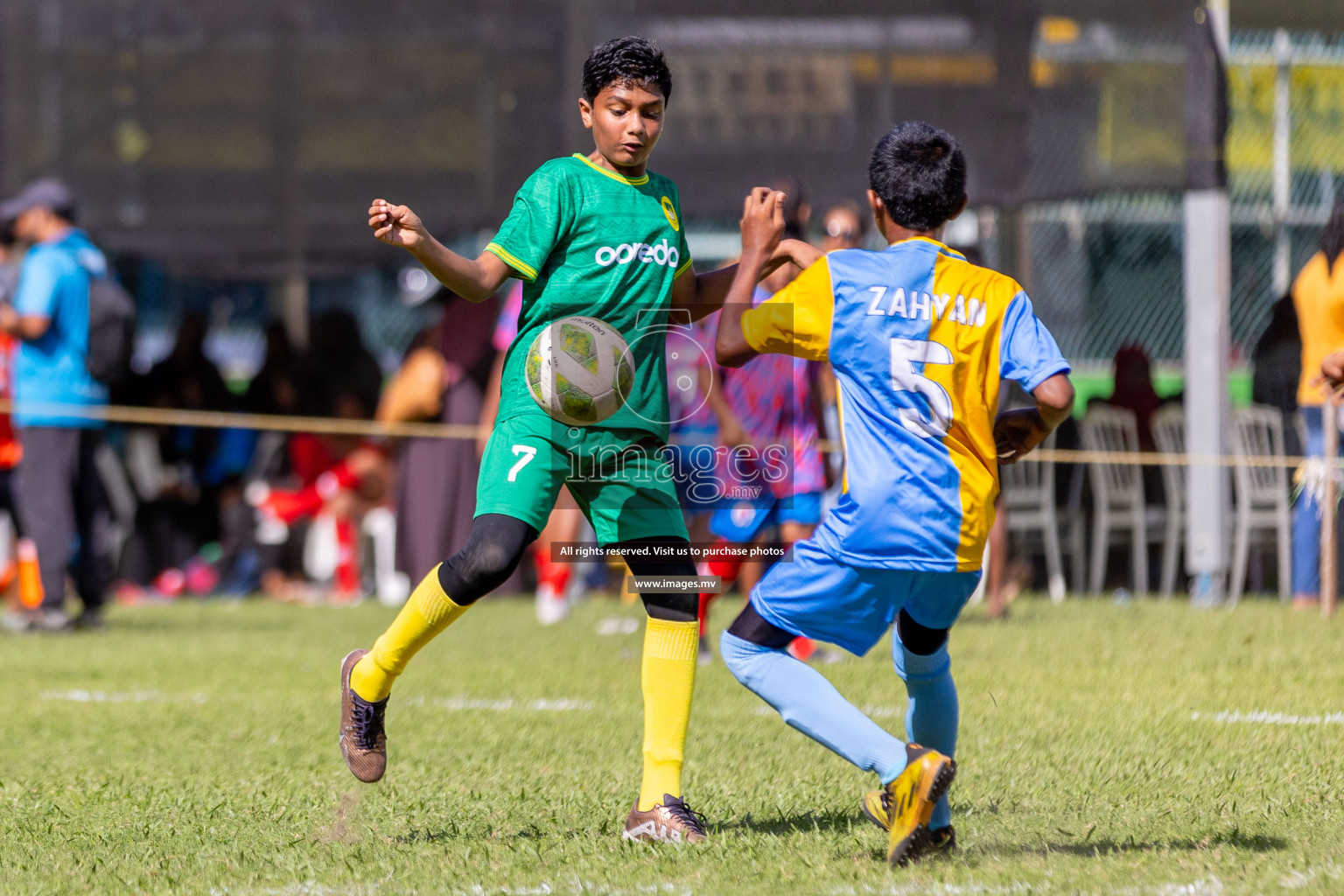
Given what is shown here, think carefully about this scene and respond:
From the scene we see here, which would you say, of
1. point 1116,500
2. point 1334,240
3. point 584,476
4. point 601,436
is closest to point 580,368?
point 601,436

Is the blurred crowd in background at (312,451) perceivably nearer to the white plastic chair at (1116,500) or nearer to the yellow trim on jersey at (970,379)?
the white plastic chair at (1116,500)

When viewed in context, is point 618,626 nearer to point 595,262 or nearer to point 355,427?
point 355,427

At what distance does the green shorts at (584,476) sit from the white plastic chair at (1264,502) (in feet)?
24.5

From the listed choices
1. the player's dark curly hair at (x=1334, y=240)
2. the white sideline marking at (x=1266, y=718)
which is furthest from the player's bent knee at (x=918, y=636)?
the player's dark curly hair at (x=1334, y=240)

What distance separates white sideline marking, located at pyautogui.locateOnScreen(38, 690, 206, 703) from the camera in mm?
6996

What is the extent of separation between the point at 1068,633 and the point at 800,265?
5.27m

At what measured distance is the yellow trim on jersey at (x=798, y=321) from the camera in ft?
12.3

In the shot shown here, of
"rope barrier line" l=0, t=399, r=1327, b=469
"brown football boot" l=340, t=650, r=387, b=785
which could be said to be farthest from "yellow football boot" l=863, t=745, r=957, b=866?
"rope barrier line" l=0, t=399, r=1327, b=469

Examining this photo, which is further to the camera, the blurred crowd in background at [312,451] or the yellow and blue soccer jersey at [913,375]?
the blurred crowd in background at [312,451]

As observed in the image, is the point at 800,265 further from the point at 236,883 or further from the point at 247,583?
the point at 247,583

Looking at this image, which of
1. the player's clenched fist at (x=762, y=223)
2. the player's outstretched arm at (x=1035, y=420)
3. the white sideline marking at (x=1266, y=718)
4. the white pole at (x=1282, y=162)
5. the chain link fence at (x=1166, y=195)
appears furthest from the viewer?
the white pole at (x=1282, y=162)

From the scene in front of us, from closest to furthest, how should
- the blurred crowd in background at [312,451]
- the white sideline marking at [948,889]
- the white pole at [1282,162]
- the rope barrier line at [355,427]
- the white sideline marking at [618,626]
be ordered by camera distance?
the white sideline marking at [948,889] → the blurred crowd in background at [312,451] → the white sideline marking at [618,626] → the rope barrier line at [355,427] → the white pole at [1282,162]

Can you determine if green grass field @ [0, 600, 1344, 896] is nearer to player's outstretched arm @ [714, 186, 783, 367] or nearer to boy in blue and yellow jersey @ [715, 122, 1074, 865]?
boy in blue and yellow jersey @ [715, 122, 1074, 865]

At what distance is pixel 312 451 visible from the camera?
41.2 ft
